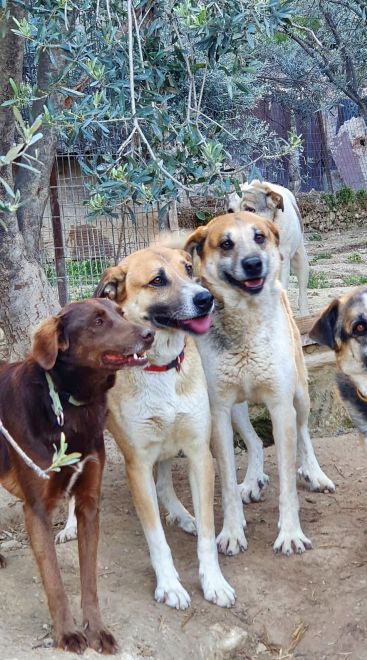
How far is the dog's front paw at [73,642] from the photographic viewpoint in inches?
132

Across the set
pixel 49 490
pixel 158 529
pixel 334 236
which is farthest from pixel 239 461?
pixel 334 236

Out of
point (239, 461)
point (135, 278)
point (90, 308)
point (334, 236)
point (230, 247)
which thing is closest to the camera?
point (90, 308)

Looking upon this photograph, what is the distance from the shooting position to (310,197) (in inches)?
782

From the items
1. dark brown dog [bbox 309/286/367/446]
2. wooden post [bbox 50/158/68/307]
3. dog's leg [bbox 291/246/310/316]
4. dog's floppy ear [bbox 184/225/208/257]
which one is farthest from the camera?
dog's leg [bbox 291/246/310/316]

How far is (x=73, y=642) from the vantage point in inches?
133

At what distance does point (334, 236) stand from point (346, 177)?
8.53ft

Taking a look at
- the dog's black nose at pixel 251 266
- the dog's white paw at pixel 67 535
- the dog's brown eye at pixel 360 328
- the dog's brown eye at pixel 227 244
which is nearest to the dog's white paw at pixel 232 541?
the dog's white paw at pixel 67 535

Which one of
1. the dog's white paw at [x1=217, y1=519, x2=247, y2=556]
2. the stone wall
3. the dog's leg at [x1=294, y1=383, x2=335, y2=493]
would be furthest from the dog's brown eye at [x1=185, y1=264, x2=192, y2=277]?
the stone wall

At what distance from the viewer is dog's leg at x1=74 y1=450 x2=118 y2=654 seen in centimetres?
353

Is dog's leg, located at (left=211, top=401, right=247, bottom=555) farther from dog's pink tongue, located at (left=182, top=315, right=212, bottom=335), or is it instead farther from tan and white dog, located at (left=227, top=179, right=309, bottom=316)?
tan and white dog, located at (left=227, top=179, right=309, bottom=316)

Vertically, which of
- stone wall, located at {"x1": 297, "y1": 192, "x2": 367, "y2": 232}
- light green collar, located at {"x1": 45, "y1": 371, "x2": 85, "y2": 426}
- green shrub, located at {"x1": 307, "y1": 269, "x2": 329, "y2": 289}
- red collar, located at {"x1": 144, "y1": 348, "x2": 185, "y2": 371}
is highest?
light green collar, located at {"x1": 45, "y1": 371, "x2": 85, "y2": 426}

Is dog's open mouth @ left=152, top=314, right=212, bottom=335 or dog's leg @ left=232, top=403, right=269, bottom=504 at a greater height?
dog's open mouth @ left=152, top=314, right=212, bottom=335

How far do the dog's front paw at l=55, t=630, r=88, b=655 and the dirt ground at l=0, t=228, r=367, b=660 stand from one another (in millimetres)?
60

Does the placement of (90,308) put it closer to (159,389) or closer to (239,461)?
(159,389)
